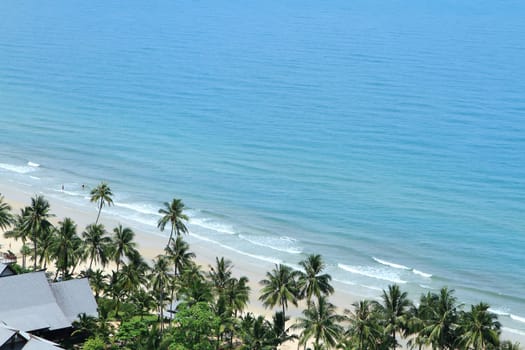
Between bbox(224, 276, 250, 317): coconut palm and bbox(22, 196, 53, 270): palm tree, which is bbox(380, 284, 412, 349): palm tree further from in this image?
bbox(22, 196, 53, 270): palm tree

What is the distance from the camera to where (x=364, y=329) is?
185 ft

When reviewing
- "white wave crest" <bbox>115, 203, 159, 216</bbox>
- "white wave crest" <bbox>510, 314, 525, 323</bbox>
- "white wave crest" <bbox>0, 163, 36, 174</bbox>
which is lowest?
"white wave crest" <bbox>510, 314, 525, 323</bbox>

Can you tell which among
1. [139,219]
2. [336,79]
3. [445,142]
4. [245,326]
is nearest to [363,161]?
[445,142]

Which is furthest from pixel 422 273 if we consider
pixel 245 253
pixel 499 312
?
pixel 245 253

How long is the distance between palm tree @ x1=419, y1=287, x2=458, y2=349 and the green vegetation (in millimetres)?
64

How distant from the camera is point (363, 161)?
375ft

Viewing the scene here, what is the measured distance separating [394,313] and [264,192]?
46.6 metres

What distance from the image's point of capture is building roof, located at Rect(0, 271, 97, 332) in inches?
2461

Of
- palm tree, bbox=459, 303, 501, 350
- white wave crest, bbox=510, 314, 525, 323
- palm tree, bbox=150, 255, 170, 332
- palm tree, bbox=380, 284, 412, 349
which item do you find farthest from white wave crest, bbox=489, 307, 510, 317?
palm tree, bbox=150, 255, 170, 332

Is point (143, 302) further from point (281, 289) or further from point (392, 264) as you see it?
point (392, 264)

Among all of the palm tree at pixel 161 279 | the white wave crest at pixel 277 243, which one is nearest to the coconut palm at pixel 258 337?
the palm tree at pixel 161 279

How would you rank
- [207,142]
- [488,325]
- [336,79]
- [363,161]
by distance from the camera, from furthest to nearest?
1. [336,79]
2. [207,142]
3. [363,161]
4. [488,325]

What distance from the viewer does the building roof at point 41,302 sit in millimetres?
62500

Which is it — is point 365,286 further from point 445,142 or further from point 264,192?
point 445,142
